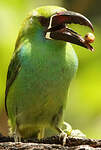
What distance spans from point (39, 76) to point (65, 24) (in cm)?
54

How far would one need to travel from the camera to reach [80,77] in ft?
21.4

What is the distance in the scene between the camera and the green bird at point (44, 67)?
4.85 metres

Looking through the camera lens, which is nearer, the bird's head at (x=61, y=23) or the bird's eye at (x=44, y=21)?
the bird's head at (x=61, y=23)

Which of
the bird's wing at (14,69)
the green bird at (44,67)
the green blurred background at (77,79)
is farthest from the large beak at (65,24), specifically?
the green blurred background at (77,79)

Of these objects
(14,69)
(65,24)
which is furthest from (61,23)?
(14,69)

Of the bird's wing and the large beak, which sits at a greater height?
the large beak

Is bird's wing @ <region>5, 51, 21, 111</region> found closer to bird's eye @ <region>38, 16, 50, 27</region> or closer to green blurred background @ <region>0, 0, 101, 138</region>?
bird's eye @ <region>38, 16, 50, 27</region>

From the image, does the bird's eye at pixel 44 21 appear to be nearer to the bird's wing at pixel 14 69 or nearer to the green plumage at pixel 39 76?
the green plumage at pixel 39 76

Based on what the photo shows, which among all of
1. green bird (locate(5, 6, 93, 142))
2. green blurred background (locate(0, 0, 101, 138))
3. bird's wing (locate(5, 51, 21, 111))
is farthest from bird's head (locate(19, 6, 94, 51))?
green blurred background (locate(0, 0, 101, 138))

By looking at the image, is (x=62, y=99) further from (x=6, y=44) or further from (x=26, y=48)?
(x=6, y=44)

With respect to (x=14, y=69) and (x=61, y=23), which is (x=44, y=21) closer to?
(x=61, y=23)

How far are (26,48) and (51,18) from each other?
0.36 meters

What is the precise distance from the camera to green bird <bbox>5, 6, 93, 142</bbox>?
4852 millimetres

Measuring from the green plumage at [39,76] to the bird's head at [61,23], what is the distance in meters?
0.02
